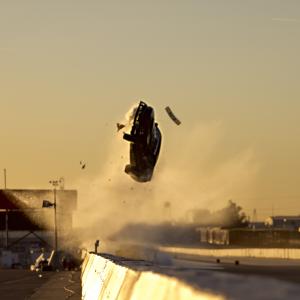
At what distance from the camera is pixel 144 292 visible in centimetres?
891

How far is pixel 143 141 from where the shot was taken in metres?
99.6

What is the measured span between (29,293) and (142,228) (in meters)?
148

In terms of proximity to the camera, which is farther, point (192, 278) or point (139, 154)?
point (139, 154)

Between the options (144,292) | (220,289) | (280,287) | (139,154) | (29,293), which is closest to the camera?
(280,287)

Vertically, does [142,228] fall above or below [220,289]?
below

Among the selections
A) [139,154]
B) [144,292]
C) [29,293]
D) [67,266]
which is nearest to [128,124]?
[139,154]

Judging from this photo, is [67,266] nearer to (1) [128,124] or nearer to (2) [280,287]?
(1) [128,124]

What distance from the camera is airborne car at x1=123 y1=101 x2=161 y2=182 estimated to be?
9981 cm

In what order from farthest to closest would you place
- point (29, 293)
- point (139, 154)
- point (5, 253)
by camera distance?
point (5, 253), point (139, 154), point (29, 293)

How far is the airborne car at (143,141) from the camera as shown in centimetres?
9981

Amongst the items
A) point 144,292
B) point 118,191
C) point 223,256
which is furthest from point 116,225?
point 144,292

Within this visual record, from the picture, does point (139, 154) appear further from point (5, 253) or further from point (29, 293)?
point (5, 253)

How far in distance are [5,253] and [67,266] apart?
50.6 m

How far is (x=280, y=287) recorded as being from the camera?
5.03 m
